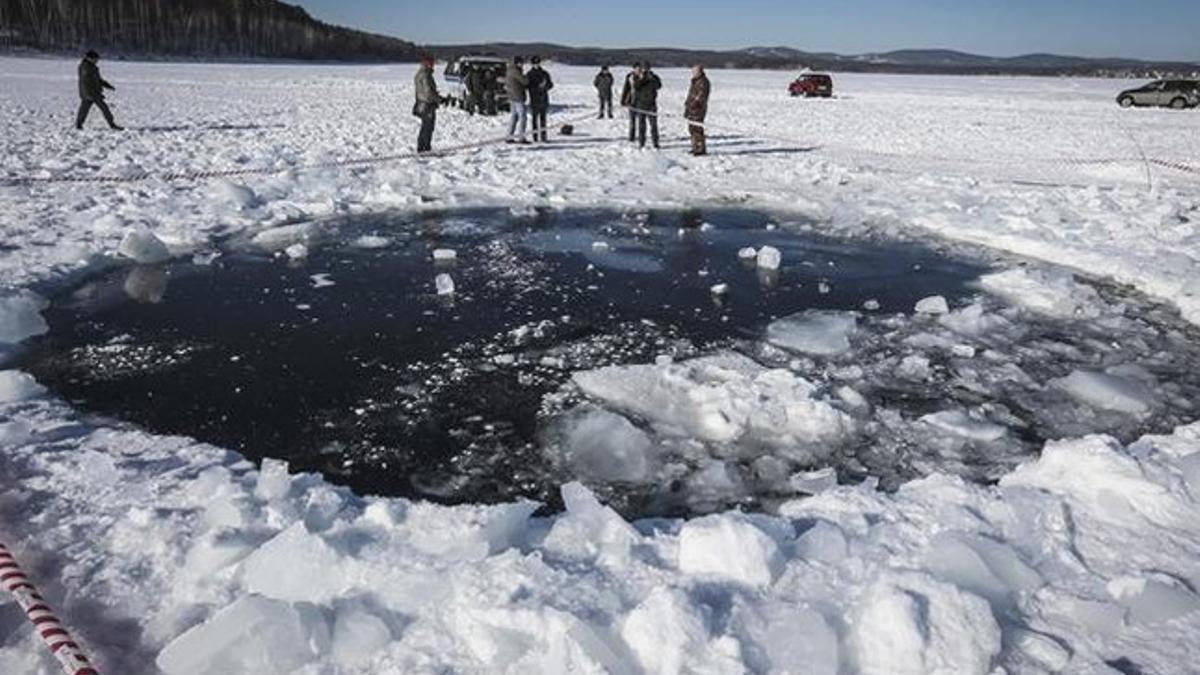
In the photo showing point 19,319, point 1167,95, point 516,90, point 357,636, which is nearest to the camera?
point 357,636

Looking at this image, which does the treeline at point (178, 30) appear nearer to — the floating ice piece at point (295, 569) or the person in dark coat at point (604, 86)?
the person in dark coat at point (604, 86)

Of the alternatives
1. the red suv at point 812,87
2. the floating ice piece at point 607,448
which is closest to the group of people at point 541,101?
the floating ice piece at point 607,448

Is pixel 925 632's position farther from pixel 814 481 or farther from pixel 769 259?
pixel 769 259

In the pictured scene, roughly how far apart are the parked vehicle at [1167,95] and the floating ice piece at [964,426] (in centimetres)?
3253

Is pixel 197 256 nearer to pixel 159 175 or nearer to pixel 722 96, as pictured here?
pixel 159 175

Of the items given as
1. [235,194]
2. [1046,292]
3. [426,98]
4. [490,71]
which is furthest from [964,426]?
[490,71]

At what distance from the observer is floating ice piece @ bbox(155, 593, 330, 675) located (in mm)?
2365

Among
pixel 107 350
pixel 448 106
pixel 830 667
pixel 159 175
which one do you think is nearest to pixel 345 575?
pixel 830 667

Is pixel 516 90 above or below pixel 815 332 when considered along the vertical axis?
above

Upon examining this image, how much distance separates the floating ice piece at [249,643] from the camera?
2.37 m

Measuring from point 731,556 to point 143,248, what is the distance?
6.33 m

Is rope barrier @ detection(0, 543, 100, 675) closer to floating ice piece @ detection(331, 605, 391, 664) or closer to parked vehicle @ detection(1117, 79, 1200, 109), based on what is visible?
floating ice piece @ detection(331, 605, 391, 664)

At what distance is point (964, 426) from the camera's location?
4.22 meters

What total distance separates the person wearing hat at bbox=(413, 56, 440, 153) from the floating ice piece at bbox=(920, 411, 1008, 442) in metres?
10.4
